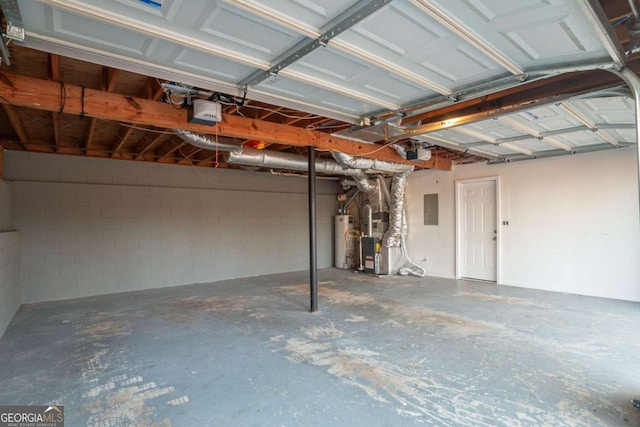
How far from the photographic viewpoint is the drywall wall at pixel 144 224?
5.20 meters

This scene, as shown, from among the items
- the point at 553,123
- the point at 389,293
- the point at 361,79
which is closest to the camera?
the point at 361,79

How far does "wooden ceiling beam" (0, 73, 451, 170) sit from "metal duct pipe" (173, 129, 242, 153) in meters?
0.44

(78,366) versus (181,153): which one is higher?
(181,153)

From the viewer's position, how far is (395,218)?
23.6 feet

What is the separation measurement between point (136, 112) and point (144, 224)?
3473 millimetres

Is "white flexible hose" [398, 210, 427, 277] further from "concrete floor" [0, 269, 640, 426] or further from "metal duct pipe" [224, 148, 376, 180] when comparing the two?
"metal duct pipe" [224, 148, 376, 180]

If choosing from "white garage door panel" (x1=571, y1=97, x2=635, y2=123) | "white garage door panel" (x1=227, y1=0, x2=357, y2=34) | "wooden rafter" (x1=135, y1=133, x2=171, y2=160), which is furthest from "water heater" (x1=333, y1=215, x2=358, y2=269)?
"white garage door panel" (x1=227, y1=0, x2=357, y2=34)

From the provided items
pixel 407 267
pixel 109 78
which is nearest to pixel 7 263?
pixel 109 78

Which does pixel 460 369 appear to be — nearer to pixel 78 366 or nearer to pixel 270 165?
pixel 78 366

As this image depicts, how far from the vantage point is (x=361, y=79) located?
2580 mm

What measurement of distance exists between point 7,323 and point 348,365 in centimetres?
400

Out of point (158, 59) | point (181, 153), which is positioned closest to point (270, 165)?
point (181, 153)

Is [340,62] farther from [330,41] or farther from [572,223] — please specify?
[572,223]

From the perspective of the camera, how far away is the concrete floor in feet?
6.91
